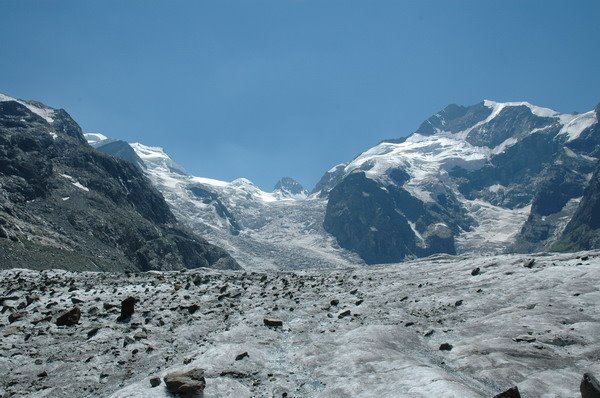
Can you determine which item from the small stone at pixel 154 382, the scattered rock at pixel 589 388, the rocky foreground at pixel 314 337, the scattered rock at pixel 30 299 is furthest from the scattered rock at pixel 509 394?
the scattered rock at pixel 30 299

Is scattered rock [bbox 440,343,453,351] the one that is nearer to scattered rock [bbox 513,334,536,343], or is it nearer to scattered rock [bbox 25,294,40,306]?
scattered rock [bbox 513,334,536,343]

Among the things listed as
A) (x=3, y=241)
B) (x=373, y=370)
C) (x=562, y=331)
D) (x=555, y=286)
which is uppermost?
(x=3, y=241)

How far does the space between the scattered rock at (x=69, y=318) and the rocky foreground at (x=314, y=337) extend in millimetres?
84

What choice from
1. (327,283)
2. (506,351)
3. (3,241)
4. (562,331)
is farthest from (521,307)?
(3,241)

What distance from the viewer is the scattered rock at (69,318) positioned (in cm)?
2808

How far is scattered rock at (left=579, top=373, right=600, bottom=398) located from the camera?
16906 millimetres

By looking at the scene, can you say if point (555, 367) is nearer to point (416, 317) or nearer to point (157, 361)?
point (416, 317)

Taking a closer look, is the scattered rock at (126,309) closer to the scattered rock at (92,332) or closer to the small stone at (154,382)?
the scattered rock at (92,332)

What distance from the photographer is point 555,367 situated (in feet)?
71.8

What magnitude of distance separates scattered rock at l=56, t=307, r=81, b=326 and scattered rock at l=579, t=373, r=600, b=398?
82.1 ft

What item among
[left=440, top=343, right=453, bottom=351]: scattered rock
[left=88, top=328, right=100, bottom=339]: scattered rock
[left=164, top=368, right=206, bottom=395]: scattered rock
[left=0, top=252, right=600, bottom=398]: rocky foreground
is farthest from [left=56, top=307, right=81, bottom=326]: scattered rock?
[left=440, top=343, right=453, bottom=351]: scattered rock

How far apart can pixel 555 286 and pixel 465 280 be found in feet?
24.9

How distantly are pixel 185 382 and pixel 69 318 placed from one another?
12827 millimetres

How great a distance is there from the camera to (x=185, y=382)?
18781mm
